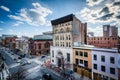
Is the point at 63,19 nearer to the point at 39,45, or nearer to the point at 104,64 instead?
the point at 104,64

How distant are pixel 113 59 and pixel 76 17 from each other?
10385 millimetres

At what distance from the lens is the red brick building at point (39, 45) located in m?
31.6

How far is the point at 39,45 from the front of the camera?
105 feet

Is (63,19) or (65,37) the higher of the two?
(63,19)

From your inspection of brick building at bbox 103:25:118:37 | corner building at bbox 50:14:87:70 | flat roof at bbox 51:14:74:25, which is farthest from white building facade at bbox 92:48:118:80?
brick building at bbox 103:25:118:37

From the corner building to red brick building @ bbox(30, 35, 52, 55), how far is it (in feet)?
31.2

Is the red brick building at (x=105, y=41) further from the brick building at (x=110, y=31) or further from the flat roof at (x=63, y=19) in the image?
the flat roof at (x=63, y=19)

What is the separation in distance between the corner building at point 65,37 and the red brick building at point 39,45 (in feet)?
31.2

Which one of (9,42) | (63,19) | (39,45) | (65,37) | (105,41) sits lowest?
(39,45)

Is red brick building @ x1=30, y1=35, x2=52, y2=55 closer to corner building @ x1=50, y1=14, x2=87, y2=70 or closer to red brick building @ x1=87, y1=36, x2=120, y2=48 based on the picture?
corner building @ x1=50, y1=14, x2=87, y2=70

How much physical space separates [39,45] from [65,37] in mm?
13565

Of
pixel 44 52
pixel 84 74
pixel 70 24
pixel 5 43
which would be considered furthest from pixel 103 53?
pixel 5 43

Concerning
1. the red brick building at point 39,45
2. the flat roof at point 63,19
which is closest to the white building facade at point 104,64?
the flat roof at point 63,19

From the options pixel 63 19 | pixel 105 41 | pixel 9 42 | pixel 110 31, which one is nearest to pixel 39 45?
pixel 63 19
